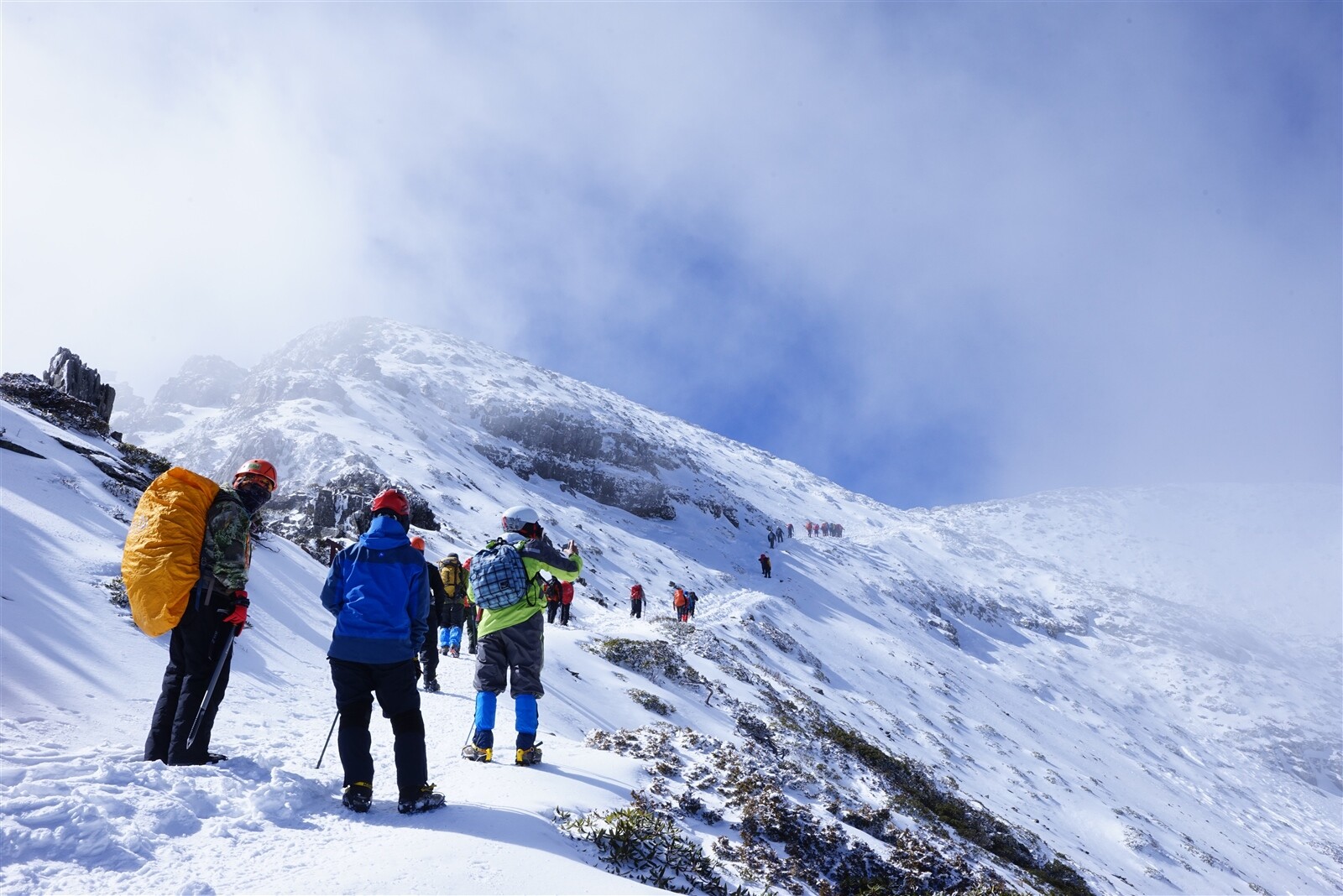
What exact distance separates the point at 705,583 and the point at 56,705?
37.3 meters

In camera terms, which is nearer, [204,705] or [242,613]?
[204,705]

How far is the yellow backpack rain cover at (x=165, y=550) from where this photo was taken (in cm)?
463

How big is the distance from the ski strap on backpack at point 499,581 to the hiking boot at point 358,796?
193cm

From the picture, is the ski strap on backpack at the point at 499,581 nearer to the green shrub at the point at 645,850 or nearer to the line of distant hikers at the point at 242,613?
the line of distant hikers at the point at 242,613

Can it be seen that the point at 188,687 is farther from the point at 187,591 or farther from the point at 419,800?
the point at 419,800

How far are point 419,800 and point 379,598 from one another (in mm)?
1482

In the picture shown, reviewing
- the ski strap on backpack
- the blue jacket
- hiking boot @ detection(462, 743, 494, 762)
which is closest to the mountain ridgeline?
hiking boot @ detection(462, 743, 494, 762)

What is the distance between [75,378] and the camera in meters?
21.0

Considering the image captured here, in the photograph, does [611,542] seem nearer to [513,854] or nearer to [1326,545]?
[513,854]

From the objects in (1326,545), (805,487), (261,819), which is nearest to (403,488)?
(261,819)

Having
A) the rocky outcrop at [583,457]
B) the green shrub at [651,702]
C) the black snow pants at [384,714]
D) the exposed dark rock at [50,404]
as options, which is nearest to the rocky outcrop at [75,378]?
the exposed dark rock at [50,404]

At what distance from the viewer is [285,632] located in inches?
416

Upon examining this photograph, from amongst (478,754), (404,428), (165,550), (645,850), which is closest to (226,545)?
(165,550)

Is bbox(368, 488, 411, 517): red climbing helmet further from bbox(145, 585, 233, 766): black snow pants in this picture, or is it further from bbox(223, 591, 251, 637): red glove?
bbox(145, 585, 233, 766): black snow pants
